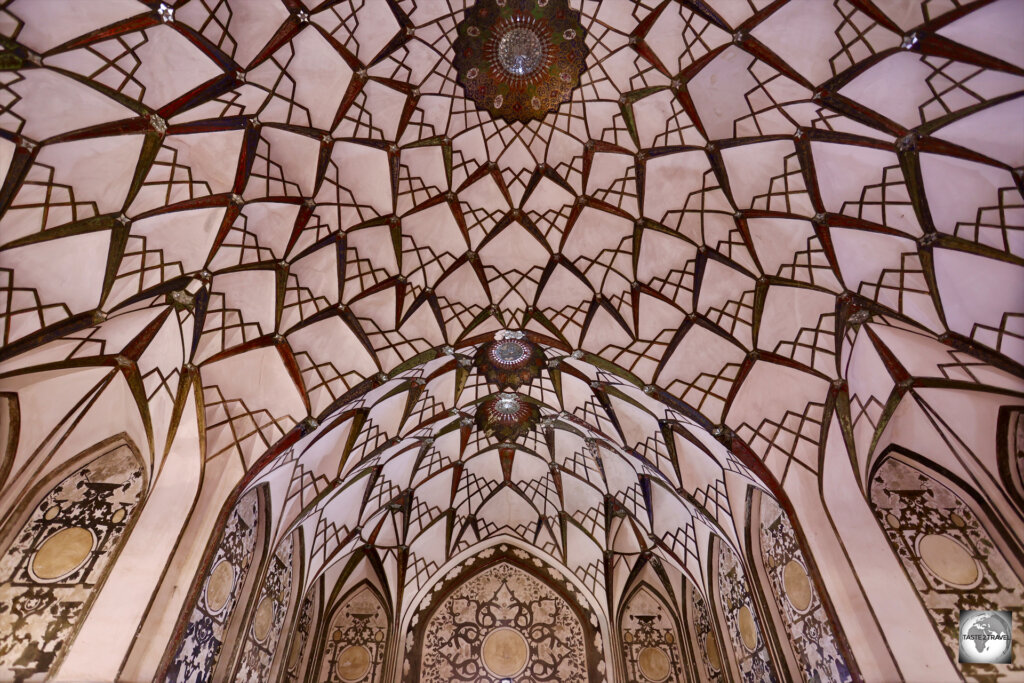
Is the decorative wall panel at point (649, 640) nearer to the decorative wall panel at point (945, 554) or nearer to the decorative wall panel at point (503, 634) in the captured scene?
the decorative wall panel at point (503, 634)

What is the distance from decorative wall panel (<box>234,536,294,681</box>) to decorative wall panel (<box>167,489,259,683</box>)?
72 centimetres

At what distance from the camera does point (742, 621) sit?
11.6m

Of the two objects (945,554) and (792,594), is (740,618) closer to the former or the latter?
(792,594)

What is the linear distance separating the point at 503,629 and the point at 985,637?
11.3 meters

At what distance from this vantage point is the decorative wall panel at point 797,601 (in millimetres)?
8523

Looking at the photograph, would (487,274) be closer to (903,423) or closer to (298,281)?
(298,281)

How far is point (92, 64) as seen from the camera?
6.16 meters

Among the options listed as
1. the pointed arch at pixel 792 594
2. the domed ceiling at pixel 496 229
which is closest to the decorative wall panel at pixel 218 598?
the domed ceiling at pixel 496 229

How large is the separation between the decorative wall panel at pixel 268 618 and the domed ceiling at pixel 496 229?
1673 millimetres

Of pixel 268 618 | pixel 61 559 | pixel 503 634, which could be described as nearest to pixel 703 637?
pixel 503 634

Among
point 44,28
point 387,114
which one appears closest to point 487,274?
point 387,114

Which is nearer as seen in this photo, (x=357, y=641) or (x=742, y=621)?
(x=742, y=621)

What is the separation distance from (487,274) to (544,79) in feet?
12.5

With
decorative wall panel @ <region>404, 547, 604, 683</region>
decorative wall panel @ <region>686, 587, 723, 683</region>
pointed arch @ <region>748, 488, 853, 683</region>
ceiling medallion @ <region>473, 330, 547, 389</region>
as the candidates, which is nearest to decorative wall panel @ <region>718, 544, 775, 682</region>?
pointed arch @ <region>748, 488, 853, 683</region>
